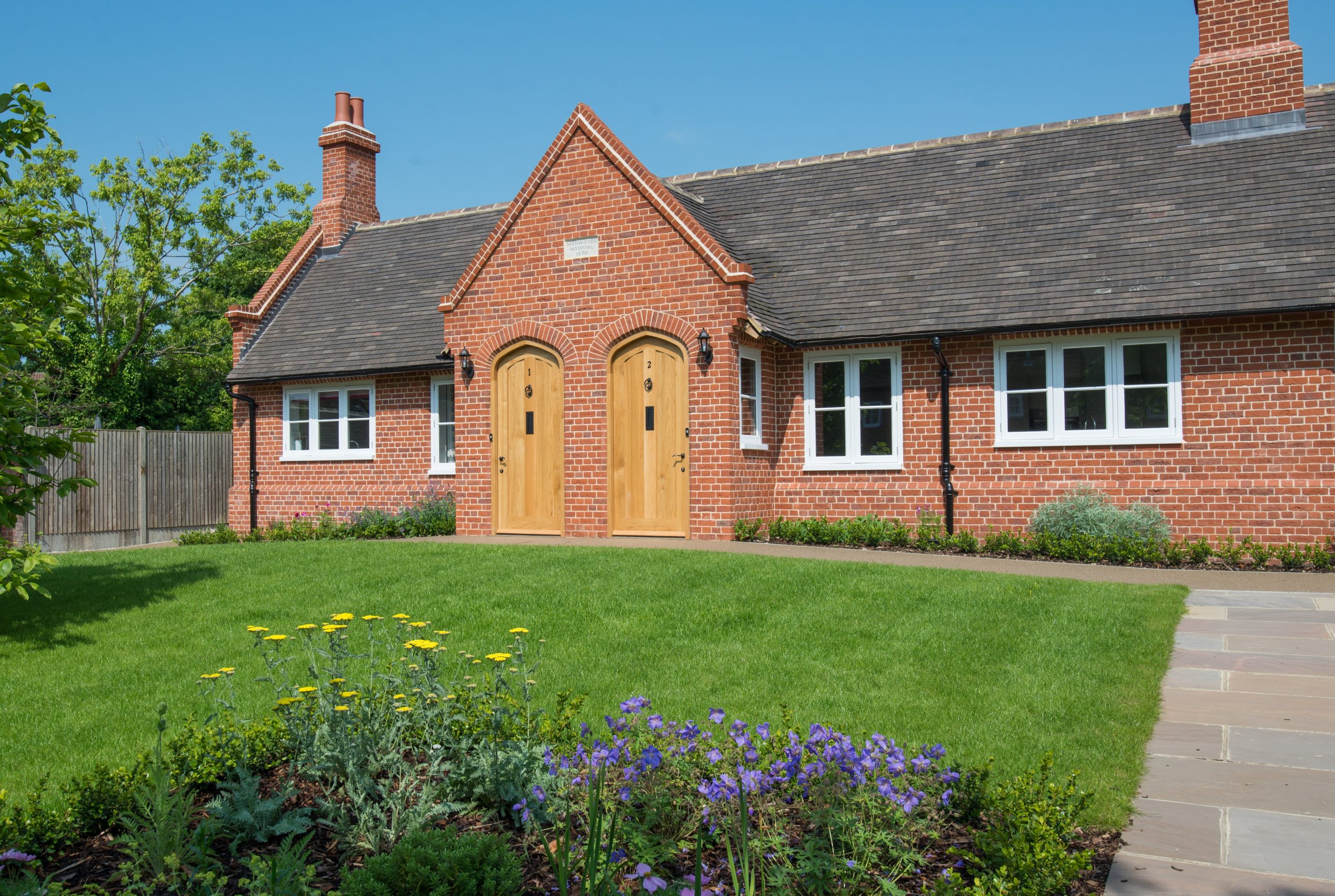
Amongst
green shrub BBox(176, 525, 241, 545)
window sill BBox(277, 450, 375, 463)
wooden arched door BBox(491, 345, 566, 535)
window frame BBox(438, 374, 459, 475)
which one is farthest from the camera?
window sill BBox(277, 450, 375, 463)

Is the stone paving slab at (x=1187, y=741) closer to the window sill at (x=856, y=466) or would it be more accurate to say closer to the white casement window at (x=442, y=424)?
the window sill at (x=856, y=466)

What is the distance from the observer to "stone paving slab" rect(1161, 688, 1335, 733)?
625cm

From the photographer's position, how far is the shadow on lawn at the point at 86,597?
29.6 feet

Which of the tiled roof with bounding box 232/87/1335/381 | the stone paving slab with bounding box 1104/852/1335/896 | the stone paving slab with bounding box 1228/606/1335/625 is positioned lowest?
the stone paving slab with bounding box 1104/852/1335/896

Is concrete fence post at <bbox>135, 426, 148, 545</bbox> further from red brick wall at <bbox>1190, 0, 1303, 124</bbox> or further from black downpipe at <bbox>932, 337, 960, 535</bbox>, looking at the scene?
red brick wall at <bbox>1190, 0, 1303, 124</bbox>

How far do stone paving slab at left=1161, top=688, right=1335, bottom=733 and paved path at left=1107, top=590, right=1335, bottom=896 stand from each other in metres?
0.01

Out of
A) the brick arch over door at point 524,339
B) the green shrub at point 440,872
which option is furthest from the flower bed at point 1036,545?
the green shrub at point 440,872

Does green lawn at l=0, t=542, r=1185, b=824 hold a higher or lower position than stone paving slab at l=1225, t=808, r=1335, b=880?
higher

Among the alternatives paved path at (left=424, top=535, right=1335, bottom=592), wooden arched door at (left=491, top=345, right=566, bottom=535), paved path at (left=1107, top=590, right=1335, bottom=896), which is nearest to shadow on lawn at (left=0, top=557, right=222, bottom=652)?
paved path at (left=424, top=535, right=1335, bottom=592)

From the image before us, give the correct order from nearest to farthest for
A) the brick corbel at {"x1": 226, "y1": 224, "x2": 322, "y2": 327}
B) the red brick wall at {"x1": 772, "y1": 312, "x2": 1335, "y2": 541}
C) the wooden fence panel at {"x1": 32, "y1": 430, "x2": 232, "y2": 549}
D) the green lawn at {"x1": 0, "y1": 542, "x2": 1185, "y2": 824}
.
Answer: the green lawn at {"x1": 0, "y1": 542, "x2": 1185, "y2": 824} → the red brick wall at {"x1": 772, "y1": 312, "x2": 1335, "y2": 541} → the wooden fence panel at {"x1": 32, "y1": 430, "x2": 232, "y2": 549} → the brick corbel at {"x1": 226, "y1": 224, "x2": 322, "y2": 327}

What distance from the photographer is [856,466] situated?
15586 millimetres

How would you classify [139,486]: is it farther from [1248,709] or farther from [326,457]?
[1248,709]

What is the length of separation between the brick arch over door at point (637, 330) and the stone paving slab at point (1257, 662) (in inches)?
330

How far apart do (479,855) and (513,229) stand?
13.9 meters
